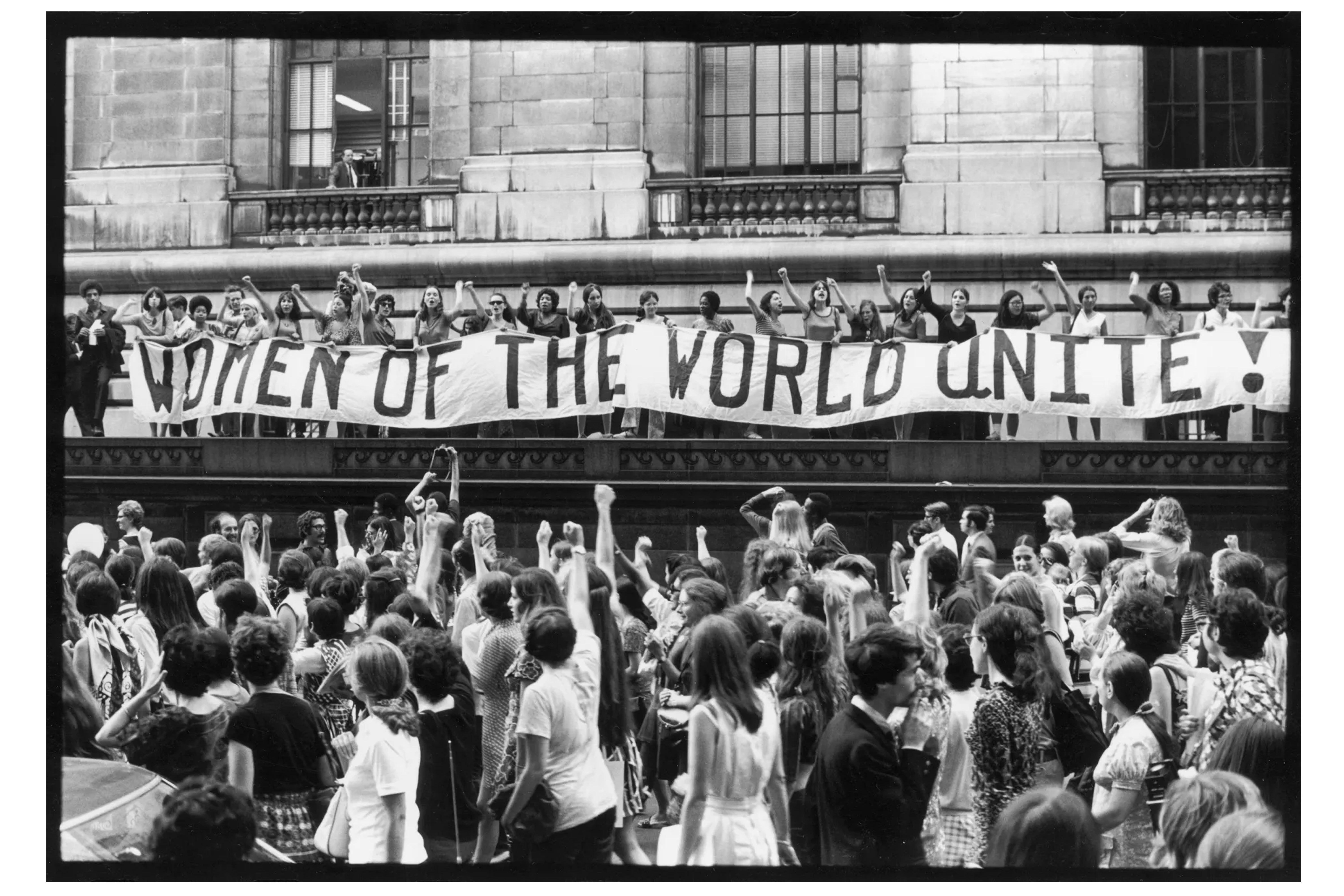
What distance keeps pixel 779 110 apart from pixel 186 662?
48.0 feet

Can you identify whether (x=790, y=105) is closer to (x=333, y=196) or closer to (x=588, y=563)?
(x=333, y=196)

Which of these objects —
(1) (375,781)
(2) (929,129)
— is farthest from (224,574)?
(2) (929,129)

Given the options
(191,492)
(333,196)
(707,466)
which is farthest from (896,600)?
(333,196)

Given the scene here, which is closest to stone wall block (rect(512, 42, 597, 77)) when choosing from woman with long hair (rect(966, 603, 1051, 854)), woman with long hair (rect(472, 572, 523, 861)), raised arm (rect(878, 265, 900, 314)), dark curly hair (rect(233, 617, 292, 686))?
raised arm (rect(878, 265, 900, 314))

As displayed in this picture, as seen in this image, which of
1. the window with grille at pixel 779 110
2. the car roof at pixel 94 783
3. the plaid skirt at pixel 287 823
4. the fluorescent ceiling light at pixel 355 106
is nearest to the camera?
the car roof at pixel 94 783

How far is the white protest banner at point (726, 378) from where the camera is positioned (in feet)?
48.9

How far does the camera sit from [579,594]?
8.95 metres

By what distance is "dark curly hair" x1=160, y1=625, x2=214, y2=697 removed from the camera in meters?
7.74

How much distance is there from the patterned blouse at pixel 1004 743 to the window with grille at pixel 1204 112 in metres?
13.8

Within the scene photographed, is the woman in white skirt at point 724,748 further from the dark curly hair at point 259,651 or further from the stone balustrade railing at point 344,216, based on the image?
the stone balustrade railing at point 344,216

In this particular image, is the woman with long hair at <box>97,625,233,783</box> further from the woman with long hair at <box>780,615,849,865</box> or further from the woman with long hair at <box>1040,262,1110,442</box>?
the woman with long hair at <box>1040,262,1110,442</box>

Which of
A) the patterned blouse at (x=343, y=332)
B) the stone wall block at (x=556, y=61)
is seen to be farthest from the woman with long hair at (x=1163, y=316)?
the patterned blouse at (x=343, y=332)

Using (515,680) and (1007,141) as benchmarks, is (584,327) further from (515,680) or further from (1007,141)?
(515,680)

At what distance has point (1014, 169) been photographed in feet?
64.7
